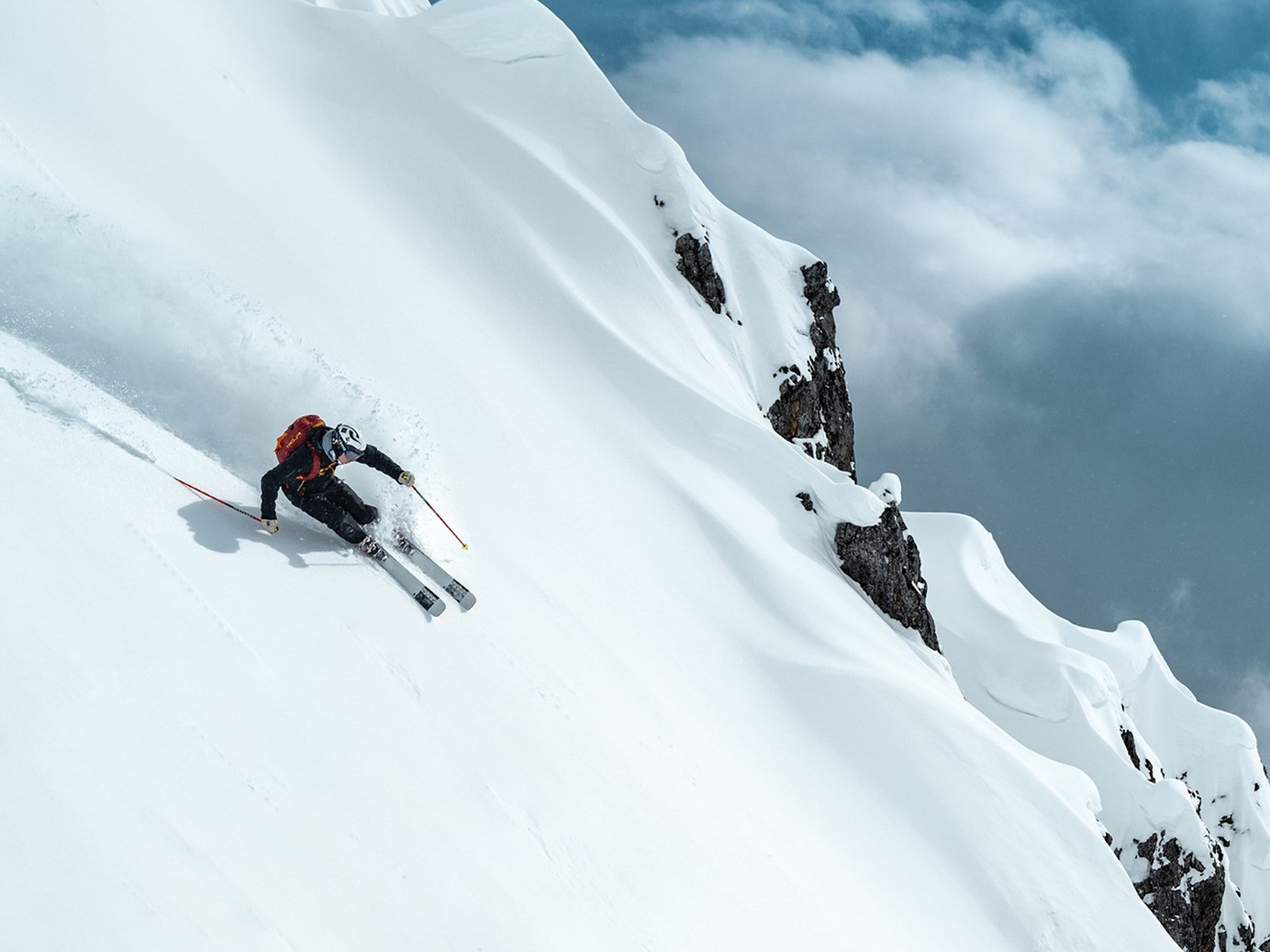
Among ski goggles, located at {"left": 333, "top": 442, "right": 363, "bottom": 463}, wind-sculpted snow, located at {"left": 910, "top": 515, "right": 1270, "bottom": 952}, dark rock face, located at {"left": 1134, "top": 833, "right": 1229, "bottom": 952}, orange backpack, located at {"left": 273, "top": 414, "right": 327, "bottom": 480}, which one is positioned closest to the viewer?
orange backpack, located at {"left": 273, "top": 414, "right": 327, "bottom": 480}

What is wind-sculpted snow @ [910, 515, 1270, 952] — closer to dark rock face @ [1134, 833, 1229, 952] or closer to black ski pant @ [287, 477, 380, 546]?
dark rock face @ [1134, 833, 1229, 952]

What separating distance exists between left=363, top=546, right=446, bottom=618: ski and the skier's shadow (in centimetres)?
37

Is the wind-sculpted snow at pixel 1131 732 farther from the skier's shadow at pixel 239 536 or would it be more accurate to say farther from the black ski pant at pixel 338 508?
the skier's shadow at pixel 239 536

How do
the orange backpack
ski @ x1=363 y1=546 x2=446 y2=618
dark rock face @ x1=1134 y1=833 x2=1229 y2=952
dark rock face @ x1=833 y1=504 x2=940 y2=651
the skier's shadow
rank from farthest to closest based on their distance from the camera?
1. dark rock face @ x1=1134 y1=833 x2=1229 y2=952
2. dark rock face @ x1=833 y1=504 x2=940 y2=651
3. ski @ x1=363 y1=546 x2=446 y2=618
4. the orange backpack
5. the skier's shadow

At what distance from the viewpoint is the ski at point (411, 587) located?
906cm

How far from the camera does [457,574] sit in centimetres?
1029

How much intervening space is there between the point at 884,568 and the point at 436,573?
14.6 meters

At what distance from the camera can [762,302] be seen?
30.8m

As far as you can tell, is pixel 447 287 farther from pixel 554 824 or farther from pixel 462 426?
pixel 554 824

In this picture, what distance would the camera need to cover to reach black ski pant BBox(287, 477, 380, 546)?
882 cm

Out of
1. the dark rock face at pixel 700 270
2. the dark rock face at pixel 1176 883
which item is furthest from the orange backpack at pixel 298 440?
the dark rock face at pixel 1176 883

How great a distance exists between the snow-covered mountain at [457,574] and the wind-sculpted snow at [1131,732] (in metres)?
0.24

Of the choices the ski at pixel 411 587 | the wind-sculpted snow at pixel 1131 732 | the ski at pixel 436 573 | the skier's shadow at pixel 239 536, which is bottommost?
the skier's shadow at pixel 239 536

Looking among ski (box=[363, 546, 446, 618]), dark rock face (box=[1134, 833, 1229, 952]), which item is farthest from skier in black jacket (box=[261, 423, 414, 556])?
dark rock face (box=[1134, 833, 1229, 952])
